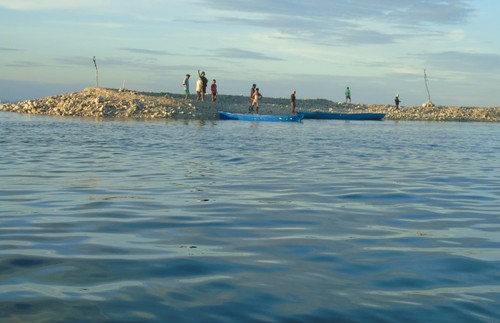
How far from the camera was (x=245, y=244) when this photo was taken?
6.36m

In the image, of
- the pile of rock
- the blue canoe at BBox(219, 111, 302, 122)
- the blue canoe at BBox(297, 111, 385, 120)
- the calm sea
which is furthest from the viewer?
the blue canoe at BBox(297, 111, 385, 120)

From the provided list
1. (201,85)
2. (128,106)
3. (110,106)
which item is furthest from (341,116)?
(110,106)

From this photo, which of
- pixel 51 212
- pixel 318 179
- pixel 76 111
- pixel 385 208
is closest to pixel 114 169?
pixel 318 179

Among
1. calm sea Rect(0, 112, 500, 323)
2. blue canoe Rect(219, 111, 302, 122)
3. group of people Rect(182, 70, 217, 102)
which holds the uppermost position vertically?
group of people Rect(182, 70, 217, 102)

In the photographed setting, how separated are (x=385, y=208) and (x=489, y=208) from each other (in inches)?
56.3

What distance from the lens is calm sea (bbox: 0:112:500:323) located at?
4.39m

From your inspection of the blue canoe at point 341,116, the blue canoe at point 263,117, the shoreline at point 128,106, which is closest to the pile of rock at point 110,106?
the shoreline at point 128,106

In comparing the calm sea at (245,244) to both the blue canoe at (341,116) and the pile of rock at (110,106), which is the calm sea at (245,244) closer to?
the pile of rock at (110,106)

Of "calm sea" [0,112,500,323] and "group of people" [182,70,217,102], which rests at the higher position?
"group of people" [182,70,217,102]

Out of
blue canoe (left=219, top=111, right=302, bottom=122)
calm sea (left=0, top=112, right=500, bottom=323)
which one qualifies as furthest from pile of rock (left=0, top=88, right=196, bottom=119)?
calm sea (left=0, top=112, right=500, bottom=323)

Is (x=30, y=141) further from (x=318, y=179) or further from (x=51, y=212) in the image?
(x=51, y=212)

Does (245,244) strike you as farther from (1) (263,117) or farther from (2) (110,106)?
(2) (110,106)

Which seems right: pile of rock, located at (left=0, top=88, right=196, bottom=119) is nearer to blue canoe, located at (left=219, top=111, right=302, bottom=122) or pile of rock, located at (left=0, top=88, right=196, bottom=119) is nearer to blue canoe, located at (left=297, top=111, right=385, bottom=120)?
blue canoe, located at (left=219, top=111, right=302, bottom=122)

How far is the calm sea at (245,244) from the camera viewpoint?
4.39 meters
